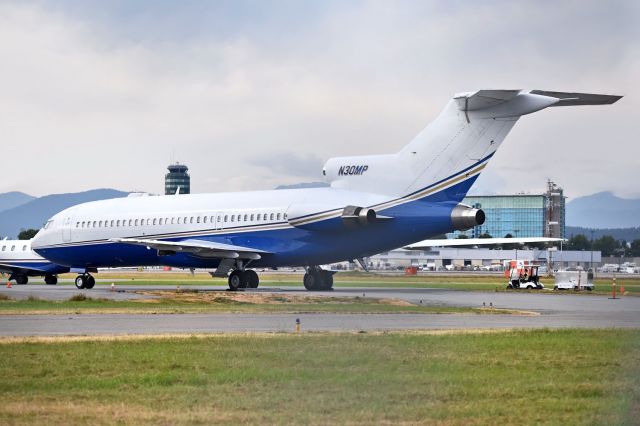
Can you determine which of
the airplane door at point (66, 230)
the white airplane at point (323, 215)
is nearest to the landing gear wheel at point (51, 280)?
the white airplane at point (323, 215)

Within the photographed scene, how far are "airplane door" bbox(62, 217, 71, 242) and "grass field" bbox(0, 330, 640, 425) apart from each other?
44681 mm

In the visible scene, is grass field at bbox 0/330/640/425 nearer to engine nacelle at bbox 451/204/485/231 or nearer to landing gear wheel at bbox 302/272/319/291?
engine nacelle at bbox 451/204/485/231

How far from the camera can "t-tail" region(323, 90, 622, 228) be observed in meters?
49.7

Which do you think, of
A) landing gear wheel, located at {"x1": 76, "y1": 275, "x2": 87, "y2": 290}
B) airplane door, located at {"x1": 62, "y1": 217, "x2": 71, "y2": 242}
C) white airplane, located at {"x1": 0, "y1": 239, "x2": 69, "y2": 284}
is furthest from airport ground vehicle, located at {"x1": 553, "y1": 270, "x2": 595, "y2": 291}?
white airplane, located at {"x1": 0, "y1": 239, "x2": 69, "y2": 284}

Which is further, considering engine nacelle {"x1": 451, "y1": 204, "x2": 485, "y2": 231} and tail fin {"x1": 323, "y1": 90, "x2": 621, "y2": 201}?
engine nacelle {"x1": 451, "y1": 204, "x2": 485, "y2": 231}

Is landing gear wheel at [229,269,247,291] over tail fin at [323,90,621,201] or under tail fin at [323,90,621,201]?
under

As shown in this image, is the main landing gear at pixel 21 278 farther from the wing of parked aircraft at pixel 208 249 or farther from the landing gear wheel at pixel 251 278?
the landing gear wheel at pixel 251 278

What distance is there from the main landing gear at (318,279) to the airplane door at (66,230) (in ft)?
56.5

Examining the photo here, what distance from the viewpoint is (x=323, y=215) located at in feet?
181

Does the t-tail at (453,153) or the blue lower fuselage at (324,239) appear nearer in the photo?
the t-tail at (453,153)

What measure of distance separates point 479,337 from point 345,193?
30.6 metres

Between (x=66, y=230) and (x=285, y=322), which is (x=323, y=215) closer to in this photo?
(x=66, y=230)

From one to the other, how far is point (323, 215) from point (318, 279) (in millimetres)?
8341

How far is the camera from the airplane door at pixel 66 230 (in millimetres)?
68500
